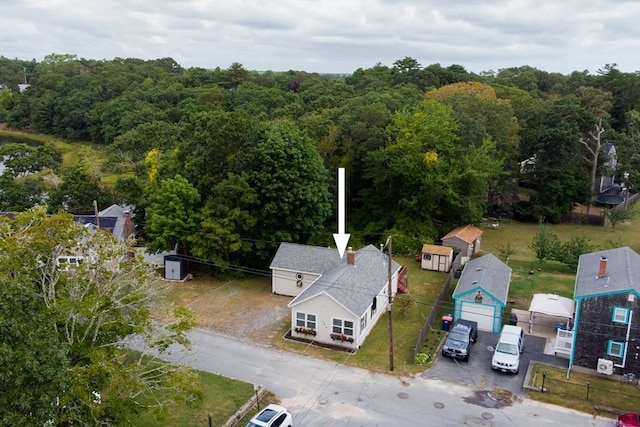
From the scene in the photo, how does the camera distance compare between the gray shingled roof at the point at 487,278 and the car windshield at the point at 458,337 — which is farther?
the gray shingled roof at the point at 487,278

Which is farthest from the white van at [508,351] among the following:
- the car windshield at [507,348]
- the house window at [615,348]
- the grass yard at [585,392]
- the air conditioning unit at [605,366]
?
the house window at [615,348]

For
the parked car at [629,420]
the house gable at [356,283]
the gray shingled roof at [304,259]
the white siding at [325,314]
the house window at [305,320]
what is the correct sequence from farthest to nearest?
the gray shingled roof at [304,259] < the house window at [305,320] < the house gable at [356,283] < the white siding at [325,314] < the parked car at [629,420]

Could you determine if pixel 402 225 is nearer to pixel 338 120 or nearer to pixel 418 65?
pixel 338 120

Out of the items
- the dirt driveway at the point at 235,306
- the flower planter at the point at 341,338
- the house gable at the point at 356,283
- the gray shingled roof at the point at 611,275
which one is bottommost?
the dirt driveway at the point at 235,306

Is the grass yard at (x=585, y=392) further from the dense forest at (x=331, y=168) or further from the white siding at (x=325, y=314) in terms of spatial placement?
the dense forest at (x=331, y=168)

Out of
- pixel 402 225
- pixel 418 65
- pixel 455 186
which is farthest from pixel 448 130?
pixel 418 65

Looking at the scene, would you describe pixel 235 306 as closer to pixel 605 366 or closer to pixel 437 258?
pixel 437 258

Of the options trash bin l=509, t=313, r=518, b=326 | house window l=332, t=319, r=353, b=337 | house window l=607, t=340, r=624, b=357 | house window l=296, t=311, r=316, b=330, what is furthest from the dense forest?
house window l=607, t=340, r=624, b=357
